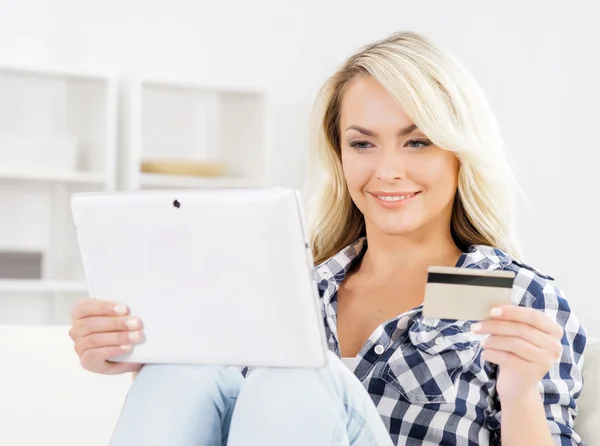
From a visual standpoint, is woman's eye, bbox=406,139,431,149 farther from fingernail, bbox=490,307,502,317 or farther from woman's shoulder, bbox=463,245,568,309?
fingernail, bbox=490,307,502,317

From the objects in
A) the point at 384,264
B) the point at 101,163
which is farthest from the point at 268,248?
the point at 101,163

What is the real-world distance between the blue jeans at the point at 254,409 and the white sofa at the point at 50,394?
1.43 ft

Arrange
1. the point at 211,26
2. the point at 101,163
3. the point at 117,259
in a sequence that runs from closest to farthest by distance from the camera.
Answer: the point at 117,259
the point at 101,163
the point at 211,26

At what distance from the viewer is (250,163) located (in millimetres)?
3848

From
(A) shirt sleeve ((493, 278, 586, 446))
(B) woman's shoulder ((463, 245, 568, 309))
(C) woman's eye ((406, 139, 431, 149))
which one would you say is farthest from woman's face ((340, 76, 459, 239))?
(A) shirt sleeve ((493, 278, 586, 446))

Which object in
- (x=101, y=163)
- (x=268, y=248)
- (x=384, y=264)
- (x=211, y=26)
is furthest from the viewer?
(x=211, y=26)

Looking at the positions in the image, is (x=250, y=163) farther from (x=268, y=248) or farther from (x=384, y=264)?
(x=268, y=248)

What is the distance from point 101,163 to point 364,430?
2.59 m

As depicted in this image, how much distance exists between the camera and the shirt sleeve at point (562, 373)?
1349mm

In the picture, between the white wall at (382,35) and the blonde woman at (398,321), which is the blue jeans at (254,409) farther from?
the white wall at (382,35)

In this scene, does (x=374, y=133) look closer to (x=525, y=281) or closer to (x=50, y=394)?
(x=525, y=281)

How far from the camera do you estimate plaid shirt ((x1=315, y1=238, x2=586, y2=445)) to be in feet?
4.52

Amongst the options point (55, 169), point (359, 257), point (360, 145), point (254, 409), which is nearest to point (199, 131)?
point (55, 169)

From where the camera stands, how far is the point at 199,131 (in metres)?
3.96
